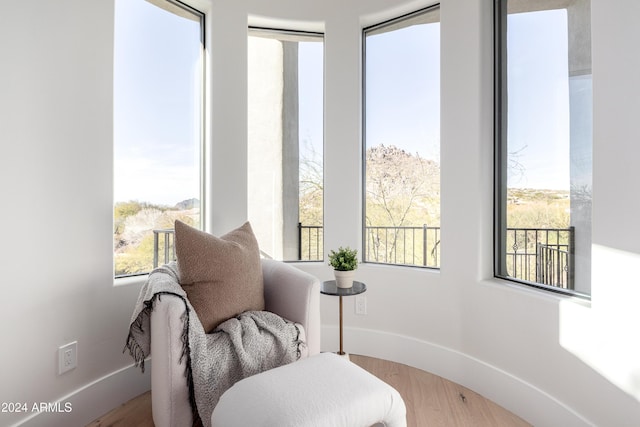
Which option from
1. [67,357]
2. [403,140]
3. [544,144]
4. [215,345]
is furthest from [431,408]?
[67,357]

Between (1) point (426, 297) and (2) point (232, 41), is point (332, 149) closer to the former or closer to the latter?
(2) point (232, 41)

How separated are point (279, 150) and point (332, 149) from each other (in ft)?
1.40

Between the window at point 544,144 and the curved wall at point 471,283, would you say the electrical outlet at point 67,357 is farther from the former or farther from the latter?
the window at point 544,144

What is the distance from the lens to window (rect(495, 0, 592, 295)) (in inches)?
66.2

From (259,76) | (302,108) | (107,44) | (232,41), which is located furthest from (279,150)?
(107,44)

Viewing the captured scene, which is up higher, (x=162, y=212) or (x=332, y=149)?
(x=332, y=149)

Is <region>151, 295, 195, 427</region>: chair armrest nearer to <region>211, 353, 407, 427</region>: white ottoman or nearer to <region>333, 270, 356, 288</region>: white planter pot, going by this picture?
<region>211, 353, 407, 427</region>: white ottoman

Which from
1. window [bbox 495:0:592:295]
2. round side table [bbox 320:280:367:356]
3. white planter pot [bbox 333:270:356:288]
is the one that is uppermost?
window [bbox 495:0:592:295]

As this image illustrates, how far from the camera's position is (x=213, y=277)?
1676 millimetres

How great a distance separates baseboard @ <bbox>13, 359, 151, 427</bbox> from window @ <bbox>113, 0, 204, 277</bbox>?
1.86 ft

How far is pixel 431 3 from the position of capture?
2.40 metres

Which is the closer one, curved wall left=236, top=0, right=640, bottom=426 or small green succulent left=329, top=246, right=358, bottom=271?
curved wall left=236, top=0, right=640, bottom=426

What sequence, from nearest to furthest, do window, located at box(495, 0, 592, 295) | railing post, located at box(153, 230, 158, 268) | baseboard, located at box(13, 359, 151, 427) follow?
baseboard, located at box(13, 359, 151, 427) → window, located at box(495, 0, 592, 295) → railing post, located at box(153, 230, 158, 268)

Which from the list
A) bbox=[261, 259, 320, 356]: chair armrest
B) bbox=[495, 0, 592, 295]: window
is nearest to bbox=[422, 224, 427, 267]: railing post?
bbox=[495, 0, 592, 295]: window
